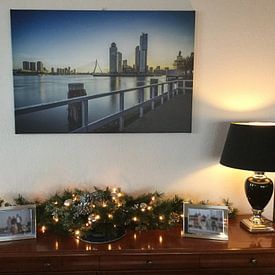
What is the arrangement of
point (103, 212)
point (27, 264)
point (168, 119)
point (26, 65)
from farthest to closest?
point (168, 119) → point (26, 65) → point (103, 212) → point (27, 264)

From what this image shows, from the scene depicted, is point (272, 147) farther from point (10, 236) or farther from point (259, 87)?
point (10, 236)

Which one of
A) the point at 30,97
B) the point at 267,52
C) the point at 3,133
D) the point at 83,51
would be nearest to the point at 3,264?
the point at 3,133

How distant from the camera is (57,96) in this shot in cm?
175

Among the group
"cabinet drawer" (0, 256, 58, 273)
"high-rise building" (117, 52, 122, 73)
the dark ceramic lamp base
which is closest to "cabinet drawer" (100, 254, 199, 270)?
"cabinet drawer" (0, 256, 58, 273)

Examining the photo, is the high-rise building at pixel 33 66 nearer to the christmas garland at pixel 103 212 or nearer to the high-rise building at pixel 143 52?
the high-rise building at pixel 143 52

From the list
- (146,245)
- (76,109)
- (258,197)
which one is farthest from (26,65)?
(258,197)

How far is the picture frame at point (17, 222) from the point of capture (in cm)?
161

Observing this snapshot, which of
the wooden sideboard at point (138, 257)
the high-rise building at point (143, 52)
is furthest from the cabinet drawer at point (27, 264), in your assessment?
the high-rise building at point (143, 52)

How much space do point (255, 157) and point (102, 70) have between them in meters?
1.02

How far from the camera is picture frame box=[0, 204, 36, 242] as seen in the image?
161 centimetres

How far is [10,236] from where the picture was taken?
5.27 ft

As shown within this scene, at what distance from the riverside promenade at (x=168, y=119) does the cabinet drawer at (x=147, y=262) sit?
2.43 feet

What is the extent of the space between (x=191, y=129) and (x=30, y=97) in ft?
3.35

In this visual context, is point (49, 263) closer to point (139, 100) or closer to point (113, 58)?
point (139, 100)
